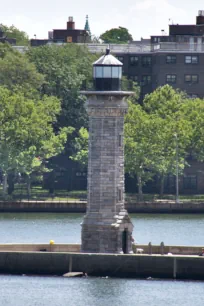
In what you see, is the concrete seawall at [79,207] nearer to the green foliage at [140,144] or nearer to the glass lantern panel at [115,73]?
the green foliage at [140,144]

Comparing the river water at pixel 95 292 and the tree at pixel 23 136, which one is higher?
the tree at pixel 23 136

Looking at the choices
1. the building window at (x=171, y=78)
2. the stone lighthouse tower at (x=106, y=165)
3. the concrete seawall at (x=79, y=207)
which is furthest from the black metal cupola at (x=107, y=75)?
the building window at (x=171, y=78)

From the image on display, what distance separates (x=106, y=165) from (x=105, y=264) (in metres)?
5.80

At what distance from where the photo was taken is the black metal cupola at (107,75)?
102438 millimetres

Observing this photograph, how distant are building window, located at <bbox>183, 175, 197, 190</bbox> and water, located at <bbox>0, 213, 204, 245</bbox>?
20.2 metres

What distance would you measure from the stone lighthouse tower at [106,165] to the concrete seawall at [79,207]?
62.5 meters

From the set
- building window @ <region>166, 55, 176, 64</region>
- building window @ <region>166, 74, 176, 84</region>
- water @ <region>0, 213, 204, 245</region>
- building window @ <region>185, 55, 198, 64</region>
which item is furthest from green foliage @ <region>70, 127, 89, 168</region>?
building window @ <region>185, 55, 198, 64</region>

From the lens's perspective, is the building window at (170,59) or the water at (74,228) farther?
the building window at (170,59)

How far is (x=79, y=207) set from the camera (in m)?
166

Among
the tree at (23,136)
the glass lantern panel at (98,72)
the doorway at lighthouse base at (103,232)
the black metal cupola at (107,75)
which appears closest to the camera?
the doorway at lighthouse base at (103,232)

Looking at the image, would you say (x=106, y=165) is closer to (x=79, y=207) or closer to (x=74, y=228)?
(x=74, y=228)

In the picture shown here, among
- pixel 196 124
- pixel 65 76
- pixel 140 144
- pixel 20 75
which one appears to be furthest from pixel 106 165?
pixel 65 76

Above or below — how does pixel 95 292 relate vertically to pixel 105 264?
below

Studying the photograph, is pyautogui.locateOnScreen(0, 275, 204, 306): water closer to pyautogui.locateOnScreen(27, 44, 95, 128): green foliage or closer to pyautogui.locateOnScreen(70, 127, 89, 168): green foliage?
pyautogui.locateOnScreen(70, 127, 89, 168): green foliage
